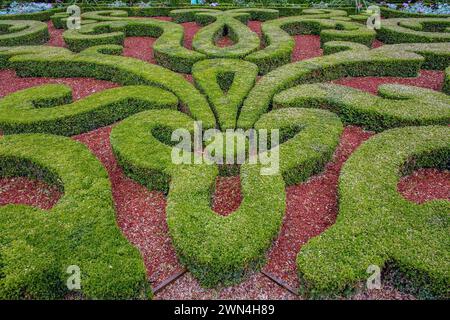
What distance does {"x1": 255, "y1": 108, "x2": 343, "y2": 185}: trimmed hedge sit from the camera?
6480 mm

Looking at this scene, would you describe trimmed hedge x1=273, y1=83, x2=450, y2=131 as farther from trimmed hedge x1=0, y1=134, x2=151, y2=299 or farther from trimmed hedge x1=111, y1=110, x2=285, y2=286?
trimmed hedge x1=0, y1=134, x2=151, y2=299

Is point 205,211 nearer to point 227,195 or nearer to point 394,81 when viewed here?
point 227,195

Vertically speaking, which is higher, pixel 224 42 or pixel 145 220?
pixel 224 42

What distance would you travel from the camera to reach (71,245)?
5.08 m

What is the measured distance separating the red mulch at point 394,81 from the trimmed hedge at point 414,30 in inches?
87.4

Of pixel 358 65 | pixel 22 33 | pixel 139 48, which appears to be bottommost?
pixel 358 65

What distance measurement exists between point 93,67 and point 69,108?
2.62 metres

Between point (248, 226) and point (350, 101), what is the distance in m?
4.22

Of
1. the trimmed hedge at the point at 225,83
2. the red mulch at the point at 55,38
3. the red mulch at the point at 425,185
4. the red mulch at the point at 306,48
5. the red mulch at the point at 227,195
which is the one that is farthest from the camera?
the red mulch at the point at 55,38

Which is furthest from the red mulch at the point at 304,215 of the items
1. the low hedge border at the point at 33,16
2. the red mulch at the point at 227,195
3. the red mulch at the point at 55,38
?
the low hedge border at the point at 33,16

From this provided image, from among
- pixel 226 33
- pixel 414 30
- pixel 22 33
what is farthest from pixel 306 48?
pixel 22 33

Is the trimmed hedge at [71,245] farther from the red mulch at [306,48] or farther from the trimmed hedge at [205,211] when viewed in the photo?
the red mulch at [306,48]

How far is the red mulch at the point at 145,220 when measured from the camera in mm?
5344

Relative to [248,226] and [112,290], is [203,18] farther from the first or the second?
[112,290]
